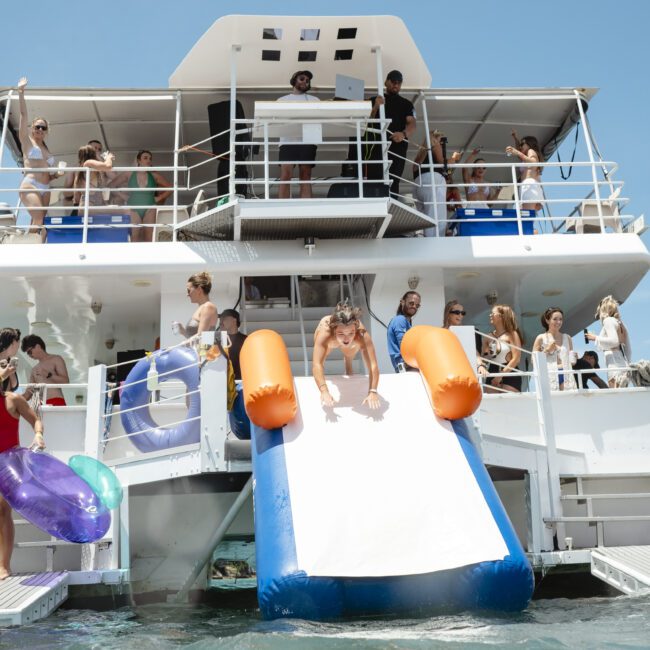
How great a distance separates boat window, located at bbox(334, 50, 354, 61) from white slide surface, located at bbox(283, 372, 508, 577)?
5.77 meters

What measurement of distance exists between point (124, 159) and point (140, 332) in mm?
2856

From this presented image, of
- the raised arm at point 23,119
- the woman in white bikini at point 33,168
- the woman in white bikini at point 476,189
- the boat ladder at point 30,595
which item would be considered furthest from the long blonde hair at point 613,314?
the raised arm at point 23,119

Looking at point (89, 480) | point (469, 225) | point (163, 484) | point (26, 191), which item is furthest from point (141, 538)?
point (469, 225)

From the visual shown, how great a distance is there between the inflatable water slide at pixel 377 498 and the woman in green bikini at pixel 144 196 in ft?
14.4

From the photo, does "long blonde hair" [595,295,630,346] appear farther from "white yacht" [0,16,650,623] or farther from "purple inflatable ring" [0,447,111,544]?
"purple inflatable ring" [0,447,111,544]

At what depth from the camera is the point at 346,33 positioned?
1096 cm

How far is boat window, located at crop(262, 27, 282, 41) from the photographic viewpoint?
10.8 metres

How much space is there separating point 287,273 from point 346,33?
3.26 m

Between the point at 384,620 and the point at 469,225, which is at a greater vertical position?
the point at 469,225

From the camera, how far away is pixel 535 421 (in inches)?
337

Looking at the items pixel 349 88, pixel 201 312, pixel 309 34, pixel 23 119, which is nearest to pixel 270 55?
pixel 309 34

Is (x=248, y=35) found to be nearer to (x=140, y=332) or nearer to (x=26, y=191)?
(x=26, y=191)

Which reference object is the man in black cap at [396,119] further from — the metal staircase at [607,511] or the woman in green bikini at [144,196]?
the metal staircase at [607,511]

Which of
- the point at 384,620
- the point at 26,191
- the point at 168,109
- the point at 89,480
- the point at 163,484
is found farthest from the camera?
the point at 168,109
